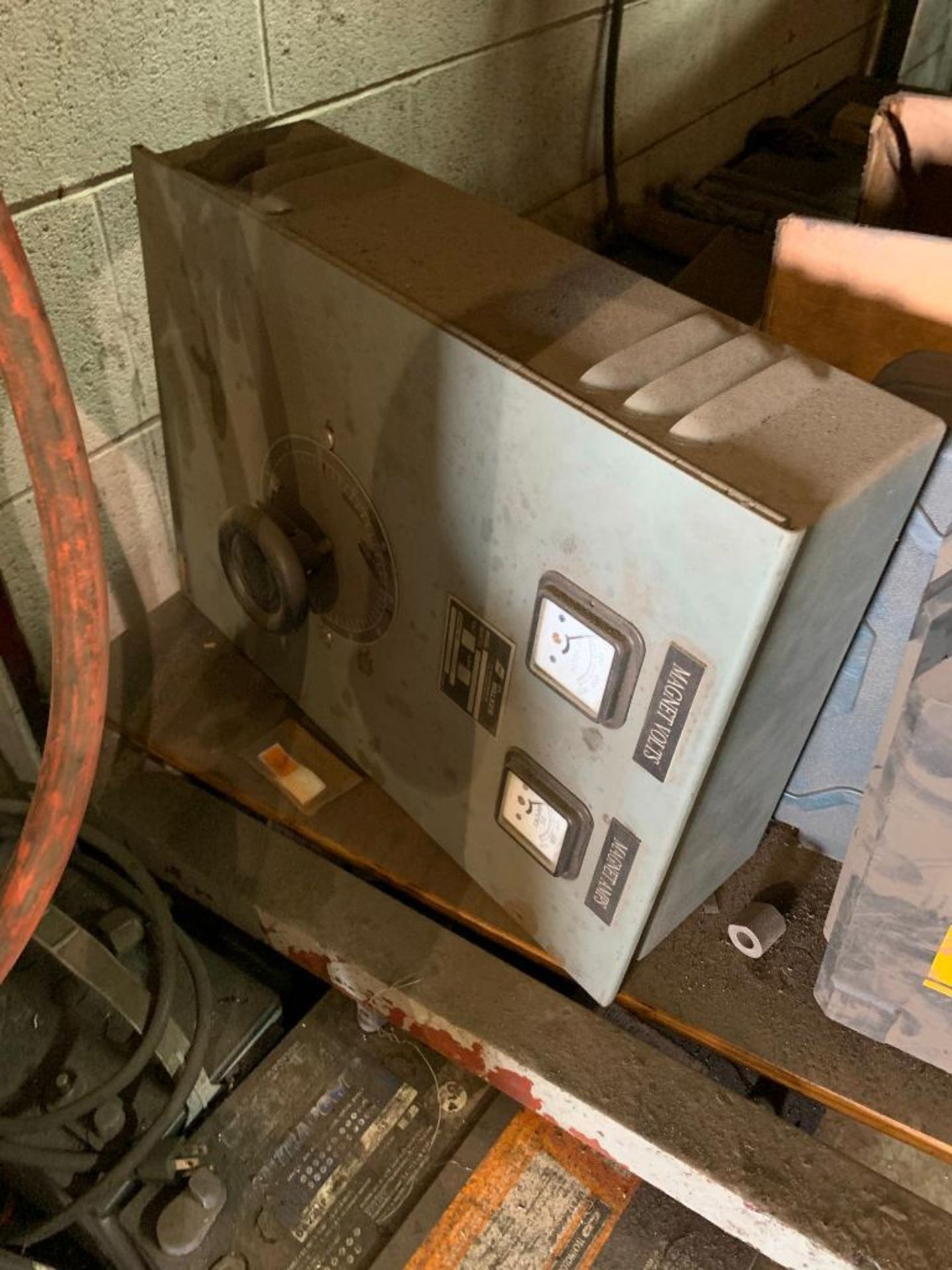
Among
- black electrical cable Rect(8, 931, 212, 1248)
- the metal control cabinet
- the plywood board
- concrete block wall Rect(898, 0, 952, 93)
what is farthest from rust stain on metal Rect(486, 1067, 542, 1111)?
concrete block wall Rect(898, 0, 952, 93)

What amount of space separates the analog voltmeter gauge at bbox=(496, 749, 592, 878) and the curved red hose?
301 millimetres

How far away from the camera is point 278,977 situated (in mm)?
1016

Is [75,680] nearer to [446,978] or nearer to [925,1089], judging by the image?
[446,978]

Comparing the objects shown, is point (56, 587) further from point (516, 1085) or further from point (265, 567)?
point (516, 1085)

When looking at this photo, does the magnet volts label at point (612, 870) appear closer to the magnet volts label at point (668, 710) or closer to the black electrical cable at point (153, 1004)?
the magnet volts label at point (668, 710)

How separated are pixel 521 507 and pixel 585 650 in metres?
0.10

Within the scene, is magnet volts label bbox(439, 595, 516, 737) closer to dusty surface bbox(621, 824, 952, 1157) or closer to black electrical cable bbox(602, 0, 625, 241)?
dusty surface bbox(621, 824, 952, 1157)

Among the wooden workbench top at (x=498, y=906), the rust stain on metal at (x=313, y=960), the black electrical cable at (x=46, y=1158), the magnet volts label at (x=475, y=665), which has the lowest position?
the rust stain on metal at (x=313, y=960)

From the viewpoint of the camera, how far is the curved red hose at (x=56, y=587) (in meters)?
0.45

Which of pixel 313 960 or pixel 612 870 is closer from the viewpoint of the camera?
pixel 612 870


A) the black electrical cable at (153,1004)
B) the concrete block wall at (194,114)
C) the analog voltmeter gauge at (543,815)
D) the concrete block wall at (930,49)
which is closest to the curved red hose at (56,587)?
the black electrical cable at (153,1004)

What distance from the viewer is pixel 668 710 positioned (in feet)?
1.95

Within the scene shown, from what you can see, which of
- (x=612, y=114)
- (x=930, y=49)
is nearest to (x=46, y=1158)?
(x=612, y=114)

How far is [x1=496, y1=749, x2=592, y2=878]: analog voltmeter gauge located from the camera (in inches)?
28.0
